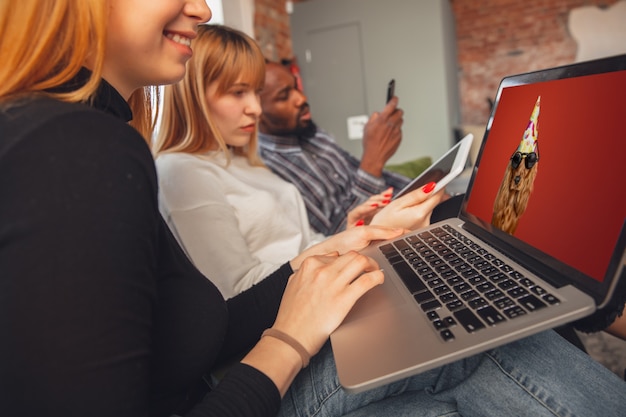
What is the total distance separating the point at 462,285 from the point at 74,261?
1.30 feet

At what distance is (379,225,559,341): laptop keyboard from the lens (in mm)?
439

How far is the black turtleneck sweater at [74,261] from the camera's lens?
336mm

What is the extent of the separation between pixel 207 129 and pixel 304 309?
30.1 inches

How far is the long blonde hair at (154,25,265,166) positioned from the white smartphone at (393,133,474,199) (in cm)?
49

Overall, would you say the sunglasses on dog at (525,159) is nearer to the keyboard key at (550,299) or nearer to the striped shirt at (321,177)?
the keyboard key at (550,299)

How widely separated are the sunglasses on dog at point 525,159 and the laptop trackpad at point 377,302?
0.82 feet

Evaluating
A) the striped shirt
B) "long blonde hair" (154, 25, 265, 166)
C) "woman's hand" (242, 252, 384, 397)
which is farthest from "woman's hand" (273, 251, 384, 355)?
the striped shirt

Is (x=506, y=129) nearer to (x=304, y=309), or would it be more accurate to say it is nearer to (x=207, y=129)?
(x=304, y=309)

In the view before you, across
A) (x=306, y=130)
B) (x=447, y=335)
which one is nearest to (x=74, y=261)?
(x=447, y=335)

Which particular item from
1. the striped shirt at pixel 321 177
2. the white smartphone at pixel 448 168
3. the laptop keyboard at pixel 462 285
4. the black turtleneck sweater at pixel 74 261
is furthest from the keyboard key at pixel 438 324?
the striped shirt at pixel 321 177

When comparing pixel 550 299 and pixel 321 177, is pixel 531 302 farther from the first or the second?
pixel 321 177

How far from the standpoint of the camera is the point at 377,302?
559 mm

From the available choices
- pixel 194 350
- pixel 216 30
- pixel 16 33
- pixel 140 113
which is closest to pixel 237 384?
pixel 194 350

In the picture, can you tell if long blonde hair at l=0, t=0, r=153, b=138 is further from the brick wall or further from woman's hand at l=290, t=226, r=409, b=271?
the brick wall
